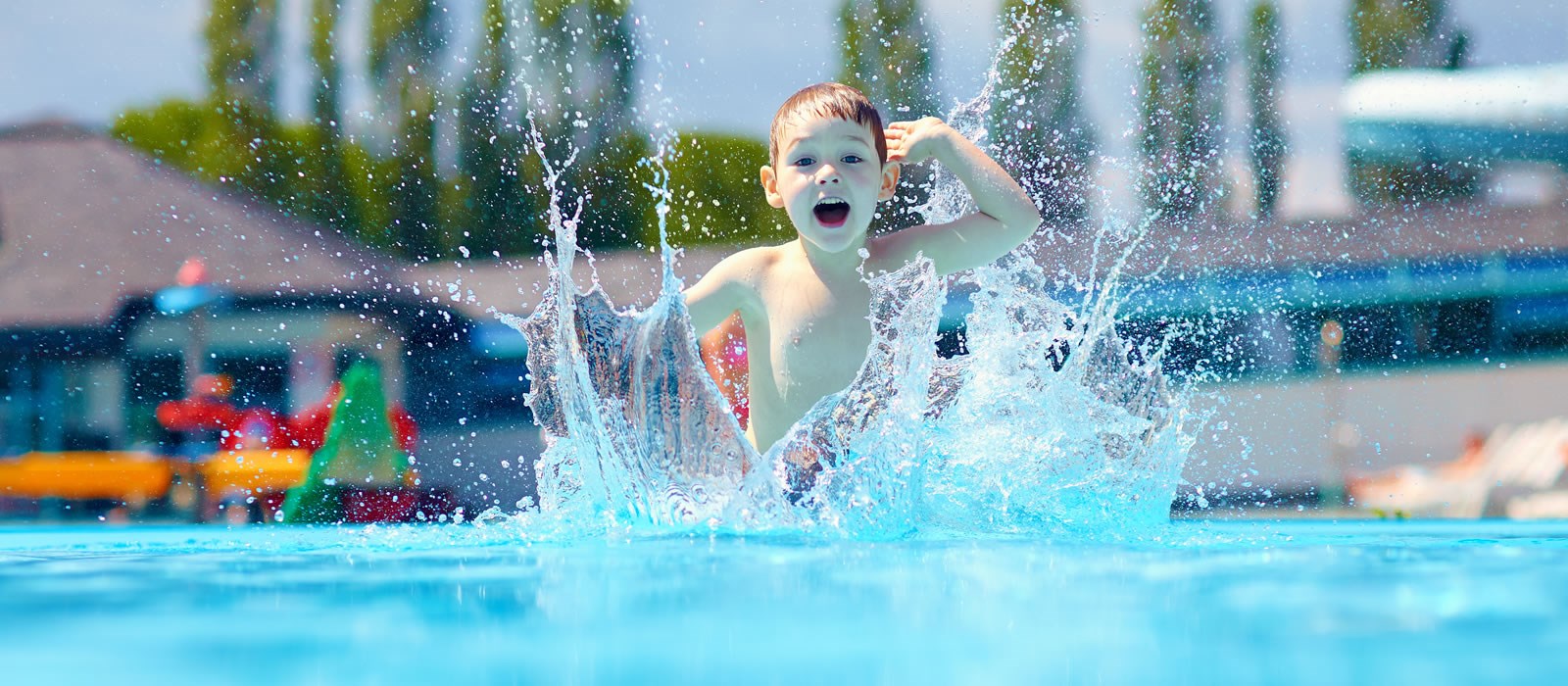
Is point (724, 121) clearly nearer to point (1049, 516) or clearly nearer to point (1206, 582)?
point (1049, 516)

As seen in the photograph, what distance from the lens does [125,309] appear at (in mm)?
10992

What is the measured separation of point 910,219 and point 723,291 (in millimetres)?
5267

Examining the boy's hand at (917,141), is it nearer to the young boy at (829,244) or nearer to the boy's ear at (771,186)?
the young boy at (829,244)

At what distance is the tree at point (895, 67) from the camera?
25.1 ft

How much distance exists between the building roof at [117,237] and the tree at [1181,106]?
6.48 m

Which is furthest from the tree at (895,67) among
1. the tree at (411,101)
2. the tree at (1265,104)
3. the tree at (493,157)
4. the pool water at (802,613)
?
the tree at (411,101)

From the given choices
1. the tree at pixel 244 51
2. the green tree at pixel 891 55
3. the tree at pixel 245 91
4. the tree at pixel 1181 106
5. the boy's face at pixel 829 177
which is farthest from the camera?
the tree at pixel 244 51

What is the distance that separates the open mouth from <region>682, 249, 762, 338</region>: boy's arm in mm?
267

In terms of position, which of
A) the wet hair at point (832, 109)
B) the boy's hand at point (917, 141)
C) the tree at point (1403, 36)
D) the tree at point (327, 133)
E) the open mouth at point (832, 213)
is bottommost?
the open mouth at point (832, 213)

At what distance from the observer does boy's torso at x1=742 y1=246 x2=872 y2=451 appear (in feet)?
11.1

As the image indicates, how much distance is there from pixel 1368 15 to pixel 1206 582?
943 centimetres

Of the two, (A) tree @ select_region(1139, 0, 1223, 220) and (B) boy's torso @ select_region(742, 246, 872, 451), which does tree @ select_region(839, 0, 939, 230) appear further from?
(B) boy's torso @ select_region(742, 246, 872, 451)

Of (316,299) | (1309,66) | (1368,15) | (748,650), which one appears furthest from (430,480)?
(1368,15)

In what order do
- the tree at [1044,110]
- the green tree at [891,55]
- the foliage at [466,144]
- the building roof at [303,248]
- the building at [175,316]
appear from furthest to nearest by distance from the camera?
the foliage at [466,144]
the building at [175,316]
the building roof at [303,248]
the green tree at [891,55]
the tree at [1044,110]
